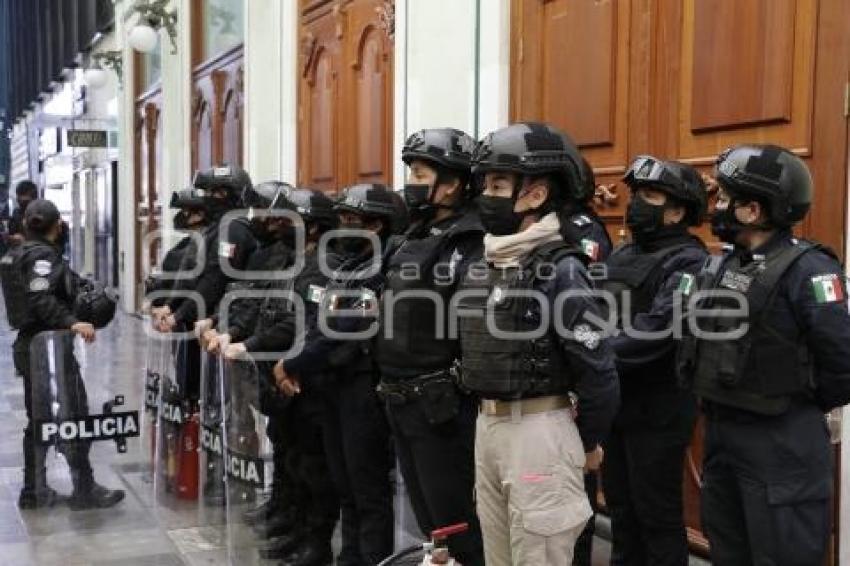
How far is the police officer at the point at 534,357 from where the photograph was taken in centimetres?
303

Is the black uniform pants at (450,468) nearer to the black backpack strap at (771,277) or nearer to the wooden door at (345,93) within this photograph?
the black backpack strap at (771,277)

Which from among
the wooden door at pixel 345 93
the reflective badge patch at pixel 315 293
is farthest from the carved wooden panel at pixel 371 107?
the reflective badge patch at pixel 315 293

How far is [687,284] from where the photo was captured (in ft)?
11.5

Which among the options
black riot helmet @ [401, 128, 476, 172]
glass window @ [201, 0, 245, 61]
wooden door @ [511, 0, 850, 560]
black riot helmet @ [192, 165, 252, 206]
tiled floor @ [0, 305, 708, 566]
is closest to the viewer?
black riot helmet @ [401, 128, 476, 172]

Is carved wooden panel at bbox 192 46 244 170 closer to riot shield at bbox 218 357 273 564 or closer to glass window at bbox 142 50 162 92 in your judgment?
glass window at bbox 142 50 162 92

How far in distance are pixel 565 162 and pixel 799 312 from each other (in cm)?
82

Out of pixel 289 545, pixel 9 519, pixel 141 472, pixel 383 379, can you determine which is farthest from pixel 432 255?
pixel 141 472

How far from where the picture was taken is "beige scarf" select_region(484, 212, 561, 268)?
310cm

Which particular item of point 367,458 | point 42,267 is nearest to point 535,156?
point 367,458

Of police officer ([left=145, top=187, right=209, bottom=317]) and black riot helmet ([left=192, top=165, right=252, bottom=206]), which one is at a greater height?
black riot helmet ([left=192, top=165, right=252, bottom=206])

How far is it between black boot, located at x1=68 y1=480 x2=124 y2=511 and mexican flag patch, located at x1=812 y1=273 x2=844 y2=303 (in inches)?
177

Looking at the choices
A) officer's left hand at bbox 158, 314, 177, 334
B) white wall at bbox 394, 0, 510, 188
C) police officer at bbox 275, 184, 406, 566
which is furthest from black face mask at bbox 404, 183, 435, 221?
officer's left hand at bbox 158, 314, 177, 334

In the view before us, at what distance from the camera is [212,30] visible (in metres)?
11.7

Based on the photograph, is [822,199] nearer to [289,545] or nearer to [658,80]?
[658,80]
